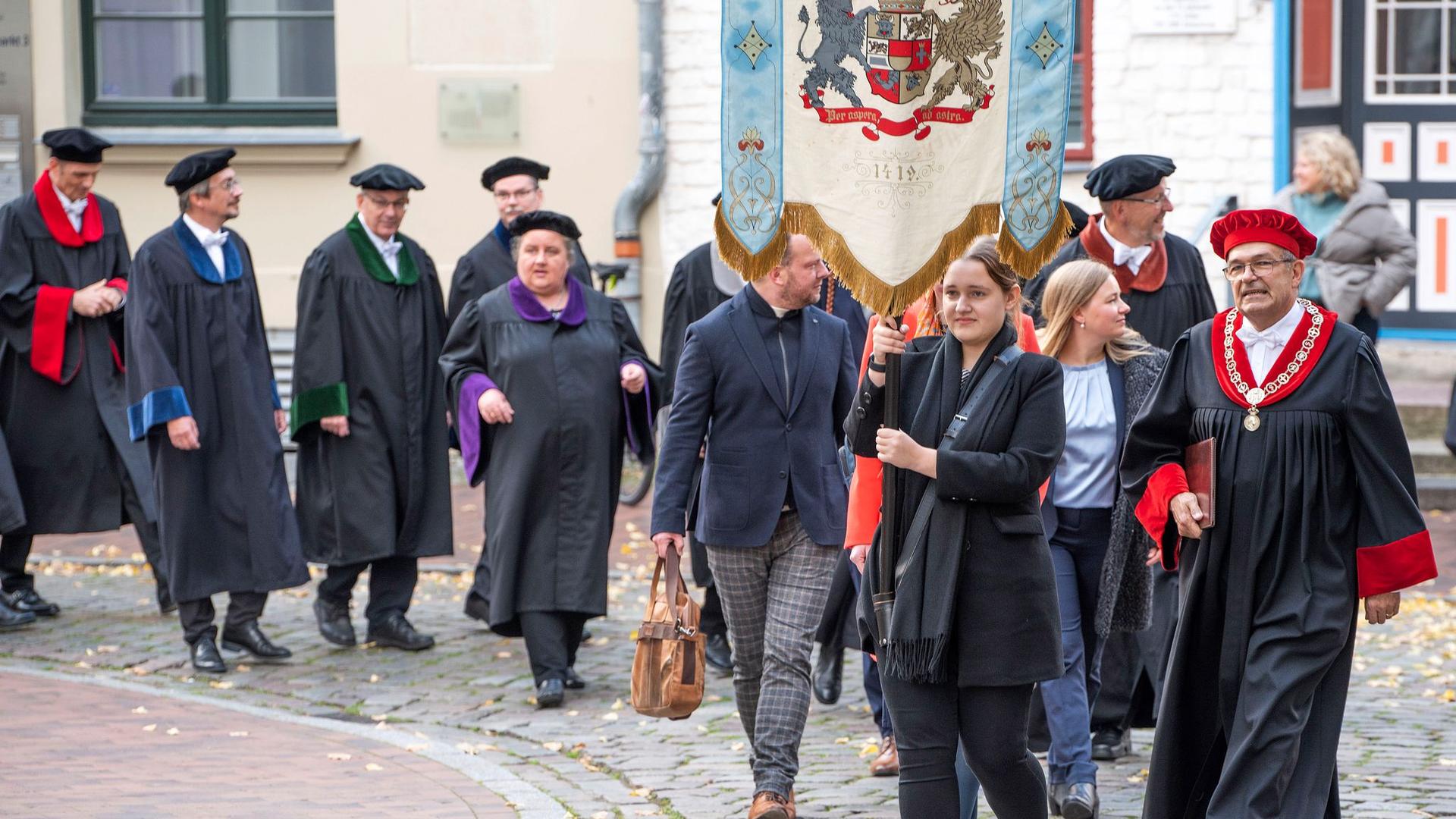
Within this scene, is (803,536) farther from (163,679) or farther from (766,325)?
(163,679)

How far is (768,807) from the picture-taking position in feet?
19.0

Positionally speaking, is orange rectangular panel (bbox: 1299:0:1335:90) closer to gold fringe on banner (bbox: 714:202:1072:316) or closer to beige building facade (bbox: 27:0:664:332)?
beige building facade (bbox: 27:0:664:332)

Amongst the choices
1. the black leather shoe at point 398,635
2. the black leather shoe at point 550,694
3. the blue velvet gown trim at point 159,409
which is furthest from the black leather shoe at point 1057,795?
the blue velvet gown trim at point 159,409

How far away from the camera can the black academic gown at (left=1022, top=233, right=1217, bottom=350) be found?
716cm

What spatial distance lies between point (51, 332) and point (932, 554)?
5.67m

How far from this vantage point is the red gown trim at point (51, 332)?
9.09 meters

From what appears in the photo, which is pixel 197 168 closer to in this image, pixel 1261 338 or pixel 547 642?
pixel 547 642

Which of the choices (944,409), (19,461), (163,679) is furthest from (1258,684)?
(19,461)

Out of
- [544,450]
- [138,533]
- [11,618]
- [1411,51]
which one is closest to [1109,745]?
[544,450]

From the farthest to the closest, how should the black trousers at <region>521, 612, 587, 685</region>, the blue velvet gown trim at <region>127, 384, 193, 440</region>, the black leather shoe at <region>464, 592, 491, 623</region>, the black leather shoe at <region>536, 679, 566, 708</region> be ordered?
the black leather shoe at <region>464, 592, 491, 623</region> < the blue velvet gown trim at <region>127, 384, 193, 440</region> < the black trousers at <region>521, 612, 587, 685</region> < the black leather shoe at <region>536, 679, 566, 708</region>

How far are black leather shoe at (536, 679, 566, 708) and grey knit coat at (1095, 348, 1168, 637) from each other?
232cm

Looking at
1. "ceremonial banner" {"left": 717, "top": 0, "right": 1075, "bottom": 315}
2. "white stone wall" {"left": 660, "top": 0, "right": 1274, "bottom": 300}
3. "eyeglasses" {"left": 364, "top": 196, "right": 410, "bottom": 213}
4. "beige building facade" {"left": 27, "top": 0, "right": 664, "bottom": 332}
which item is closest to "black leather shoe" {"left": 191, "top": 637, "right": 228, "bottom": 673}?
"eyeglasses" {"left": 364, "top": 196, "right": 410, "bottom": 213}

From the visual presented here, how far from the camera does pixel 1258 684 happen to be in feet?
16.0

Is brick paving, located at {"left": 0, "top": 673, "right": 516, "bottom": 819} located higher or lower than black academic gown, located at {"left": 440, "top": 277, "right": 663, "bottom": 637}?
lower
